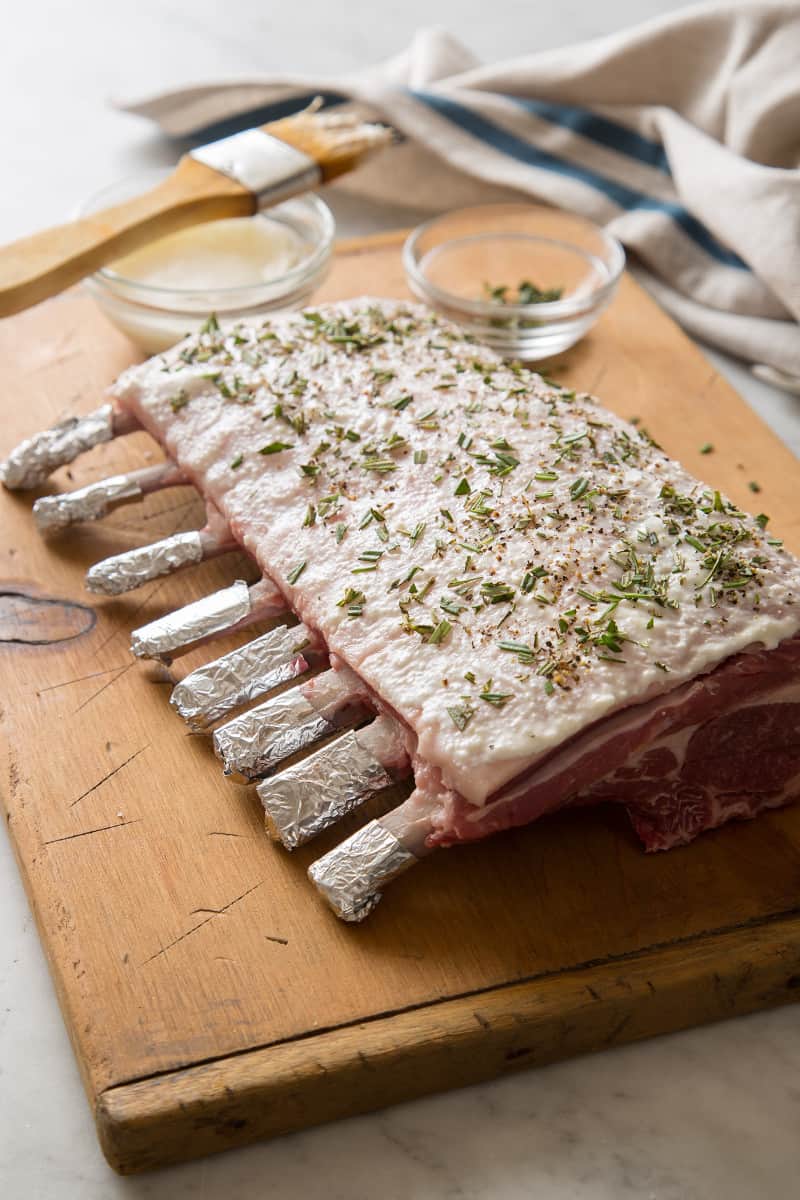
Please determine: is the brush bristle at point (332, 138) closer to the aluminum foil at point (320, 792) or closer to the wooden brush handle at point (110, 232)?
the wooden brush handle at point (110, 232)

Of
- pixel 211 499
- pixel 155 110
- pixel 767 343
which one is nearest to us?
pixel 211 499

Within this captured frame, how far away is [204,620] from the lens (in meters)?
3.00

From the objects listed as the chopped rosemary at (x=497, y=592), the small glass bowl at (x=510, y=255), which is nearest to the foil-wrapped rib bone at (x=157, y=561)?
the chopped rosemary at (x=497, y=592)

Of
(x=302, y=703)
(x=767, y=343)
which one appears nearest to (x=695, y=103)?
(x=767, y=343)

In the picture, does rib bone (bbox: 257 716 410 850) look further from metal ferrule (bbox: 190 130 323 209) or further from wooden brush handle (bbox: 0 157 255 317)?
metal ferrule (bbox: 190 130 323 209)

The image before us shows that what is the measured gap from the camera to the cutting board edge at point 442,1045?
2.30 m

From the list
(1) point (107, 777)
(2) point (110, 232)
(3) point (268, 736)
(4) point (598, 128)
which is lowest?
(1) point (107, 777)

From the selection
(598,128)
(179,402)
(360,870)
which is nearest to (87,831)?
(360,870)

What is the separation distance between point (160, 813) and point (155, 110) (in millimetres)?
3249

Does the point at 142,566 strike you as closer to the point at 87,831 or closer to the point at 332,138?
the point at 87,831

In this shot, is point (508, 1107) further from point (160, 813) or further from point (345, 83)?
point (345, 83)

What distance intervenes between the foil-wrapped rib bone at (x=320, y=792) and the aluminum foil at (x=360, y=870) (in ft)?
0.32

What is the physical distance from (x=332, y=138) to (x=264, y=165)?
0.28 m

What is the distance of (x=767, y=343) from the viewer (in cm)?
418
